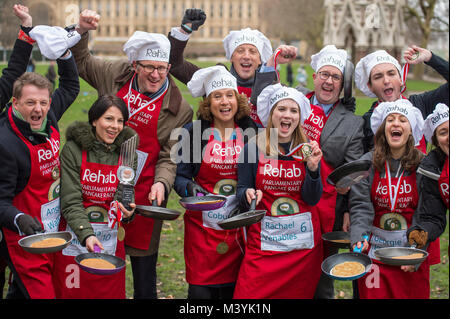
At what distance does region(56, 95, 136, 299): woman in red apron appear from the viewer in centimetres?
403

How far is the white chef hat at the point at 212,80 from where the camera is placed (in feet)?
14.3

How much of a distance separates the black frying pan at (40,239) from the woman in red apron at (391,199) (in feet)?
6.39

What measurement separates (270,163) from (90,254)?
142 centimetres

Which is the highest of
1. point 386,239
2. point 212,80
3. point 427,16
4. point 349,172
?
point 427,16

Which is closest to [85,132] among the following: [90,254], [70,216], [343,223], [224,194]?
[70,216]

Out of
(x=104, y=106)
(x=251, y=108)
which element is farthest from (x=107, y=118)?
(x=251, y=108)

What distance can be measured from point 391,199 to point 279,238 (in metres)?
0.85

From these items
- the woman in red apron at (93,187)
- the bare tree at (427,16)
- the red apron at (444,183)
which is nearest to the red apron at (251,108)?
the woman in red apron at (93,187)

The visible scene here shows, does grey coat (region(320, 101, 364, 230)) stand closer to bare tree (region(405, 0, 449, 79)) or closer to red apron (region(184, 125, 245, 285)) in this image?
red apron (region(184, 125, 245, 285))

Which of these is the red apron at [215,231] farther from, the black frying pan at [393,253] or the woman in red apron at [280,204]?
the black frying pan at [393,253]

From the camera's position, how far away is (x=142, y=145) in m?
4.59

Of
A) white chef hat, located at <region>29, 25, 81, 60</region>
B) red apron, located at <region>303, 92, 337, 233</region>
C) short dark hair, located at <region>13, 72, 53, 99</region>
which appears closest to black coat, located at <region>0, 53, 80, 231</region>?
short dark hair, located at <region>13, 72, 53, 99</region>

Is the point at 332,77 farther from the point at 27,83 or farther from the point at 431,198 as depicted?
the point at 27,83
